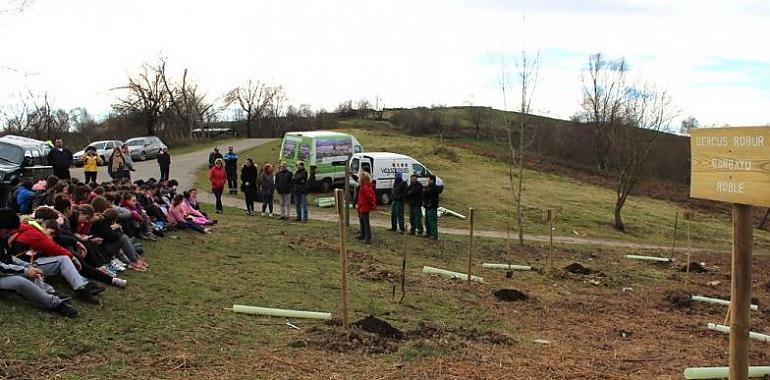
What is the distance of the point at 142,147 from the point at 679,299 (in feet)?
110

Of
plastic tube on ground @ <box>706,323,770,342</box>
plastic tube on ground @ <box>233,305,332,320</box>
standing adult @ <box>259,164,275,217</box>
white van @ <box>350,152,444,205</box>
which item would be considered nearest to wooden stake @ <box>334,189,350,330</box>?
plastic tube on ground @ <box>233,305,332,320</box>

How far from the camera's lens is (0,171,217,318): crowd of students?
22.2ft

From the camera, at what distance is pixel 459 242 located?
16578 millimetres

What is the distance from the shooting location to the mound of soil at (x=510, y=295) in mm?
10258

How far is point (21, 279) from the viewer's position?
21.7 ft

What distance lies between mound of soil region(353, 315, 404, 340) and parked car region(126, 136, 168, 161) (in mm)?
32418

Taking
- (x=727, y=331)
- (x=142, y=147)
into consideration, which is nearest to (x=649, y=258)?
(x=727, y=331)

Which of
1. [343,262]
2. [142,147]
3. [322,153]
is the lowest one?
[343,262]

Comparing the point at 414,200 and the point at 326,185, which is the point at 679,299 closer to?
the point at 414,200

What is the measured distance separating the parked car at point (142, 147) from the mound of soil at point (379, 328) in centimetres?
3242

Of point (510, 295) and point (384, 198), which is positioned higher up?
point (384, 198)

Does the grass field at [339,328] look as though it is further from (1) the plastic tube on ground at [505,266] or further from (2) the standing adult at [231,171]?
(2) the standing adult at [231,171]

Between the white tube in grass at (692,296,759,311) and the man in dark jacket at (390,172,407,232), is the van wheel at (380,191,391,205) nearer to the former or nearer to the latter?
the man in dark jacket at (390,172,407,232)

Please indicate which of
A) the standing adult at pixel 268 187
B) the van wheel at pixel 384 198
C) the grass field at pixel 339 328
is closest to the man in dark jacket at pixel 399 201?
the grass field at pixel 339 328
